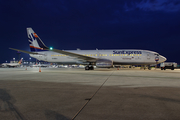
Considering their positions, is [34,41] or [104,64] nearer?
[104,64]

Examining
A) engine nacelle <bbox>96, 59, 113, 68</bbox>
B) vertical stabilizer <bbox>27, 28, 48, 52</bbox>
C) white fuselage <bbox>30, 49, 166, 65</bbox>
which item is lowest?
engine nacelle <bbox>96, 59, 113, 68</bbox>

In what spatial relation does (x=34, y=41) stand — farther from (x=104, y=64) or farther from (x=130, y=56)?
(x=130, y=56)

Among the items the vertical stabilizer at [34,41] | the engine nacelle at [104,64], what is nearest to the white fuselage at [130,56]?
the engine nacelle at [104,64]

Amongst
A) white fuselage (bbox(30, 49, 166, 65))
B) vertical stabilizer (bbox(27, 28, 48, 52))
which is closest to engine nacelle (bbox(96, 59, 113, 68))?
white fuselage (bbox(30, 49, 166, 65))

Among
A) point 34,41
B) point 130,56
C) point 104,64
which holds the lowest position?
point 104,64

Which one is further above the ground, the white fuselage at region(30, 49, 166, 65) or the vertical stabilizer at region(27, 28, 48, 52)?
the vertical stabilizer at region(27, 28, 48, 52)

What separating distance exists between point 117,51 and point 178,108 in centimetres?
2037

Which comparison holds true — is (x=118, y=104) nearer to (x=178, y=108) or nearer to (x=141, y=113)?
(x=141, y=113)

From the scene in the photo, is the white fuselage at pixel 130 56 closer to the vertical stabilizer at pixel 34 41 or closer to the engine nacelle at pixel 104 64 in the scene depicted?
the engine nacelle at pixel 104 64

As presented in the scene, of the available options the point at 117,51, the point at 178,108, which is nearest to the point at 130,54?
the point at 117,51

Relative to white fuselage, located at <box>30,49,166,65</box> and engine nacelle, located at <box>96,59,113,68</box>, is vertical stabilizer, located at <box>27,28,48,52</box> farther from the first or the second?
engine nacelle, located at <box>96,59,113,68</box>

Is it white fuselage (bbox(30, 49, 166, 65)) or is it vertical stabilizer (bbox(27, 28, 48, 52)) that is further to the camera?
vertical stabilizer (bbox(27, 28, 48, 52))

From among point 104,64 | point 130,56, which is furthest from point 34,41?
point 130,56

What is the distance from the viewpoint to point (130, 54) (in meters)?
22.8
